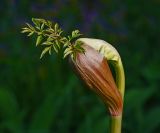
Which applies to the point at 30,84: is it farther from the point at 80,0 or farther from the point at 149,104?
the point at 80,0

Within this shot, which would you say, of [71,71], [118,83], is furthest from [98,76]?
[71,71]

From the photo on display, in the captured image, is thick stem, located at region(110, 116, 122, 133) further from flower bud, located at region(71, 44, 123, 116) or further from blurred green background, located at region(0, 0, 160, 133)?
blurred green background, located at region(0, 0, 160, 133)

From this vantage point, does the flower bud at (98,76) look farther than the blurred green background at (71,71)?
No

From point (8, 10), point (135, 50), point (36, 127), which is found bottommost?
point (36, 127)

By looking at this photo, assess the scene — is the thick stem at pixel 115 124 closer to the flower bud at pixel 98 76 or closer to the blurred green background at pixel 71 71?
the flower bud at pixel 98 76

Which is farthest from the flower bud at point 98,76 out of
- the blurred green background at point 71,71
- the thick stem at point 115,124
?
the blurred green background at point 71,71

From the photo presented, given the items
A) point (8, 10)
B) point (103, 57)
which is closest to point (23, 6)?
point (8, 10)

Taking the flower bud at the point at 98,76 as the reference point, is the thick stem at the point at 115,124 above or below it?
below
